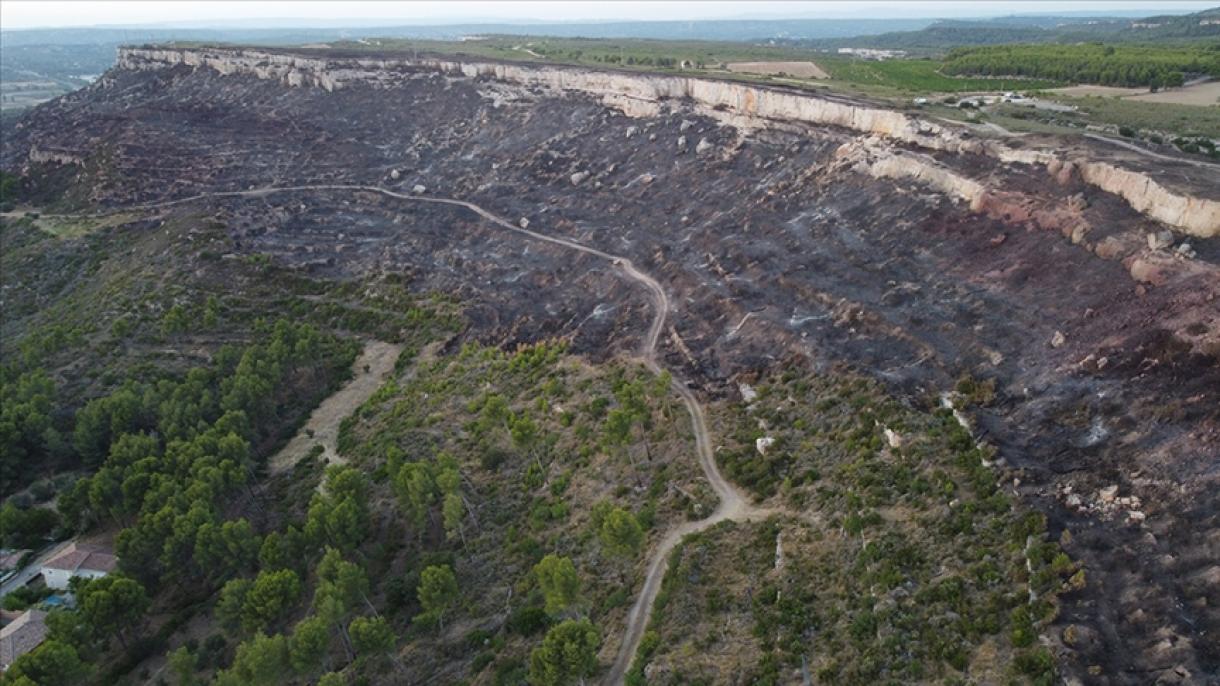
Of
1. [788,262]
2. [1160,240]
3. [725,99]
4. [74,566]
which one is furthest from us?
[725,99]

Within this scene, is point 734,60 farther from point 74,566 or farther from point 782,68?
point 74,566

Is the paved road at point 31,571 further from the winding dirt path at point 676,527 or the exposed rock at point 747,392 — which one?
the exposed rock at point 747,392

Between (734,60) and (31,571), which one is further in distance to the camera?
(734,60)

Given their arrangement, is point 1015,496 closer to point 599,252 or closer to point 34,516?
point 599,252

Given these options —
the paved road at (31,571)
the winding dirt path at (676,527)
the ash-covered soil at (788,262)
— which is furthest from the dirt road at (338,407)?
the paved road at (31,571)

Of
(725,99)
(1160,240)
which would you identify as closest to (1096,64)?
(725,99)

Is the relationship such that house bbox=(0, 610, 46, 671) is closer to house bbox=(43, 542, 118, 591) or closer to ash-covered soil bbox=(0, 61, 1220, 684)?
house bbox=(43, 542, 118, 591)

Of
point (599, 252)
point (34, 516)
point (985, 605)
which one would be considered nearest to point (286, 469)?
point (34, 516)
